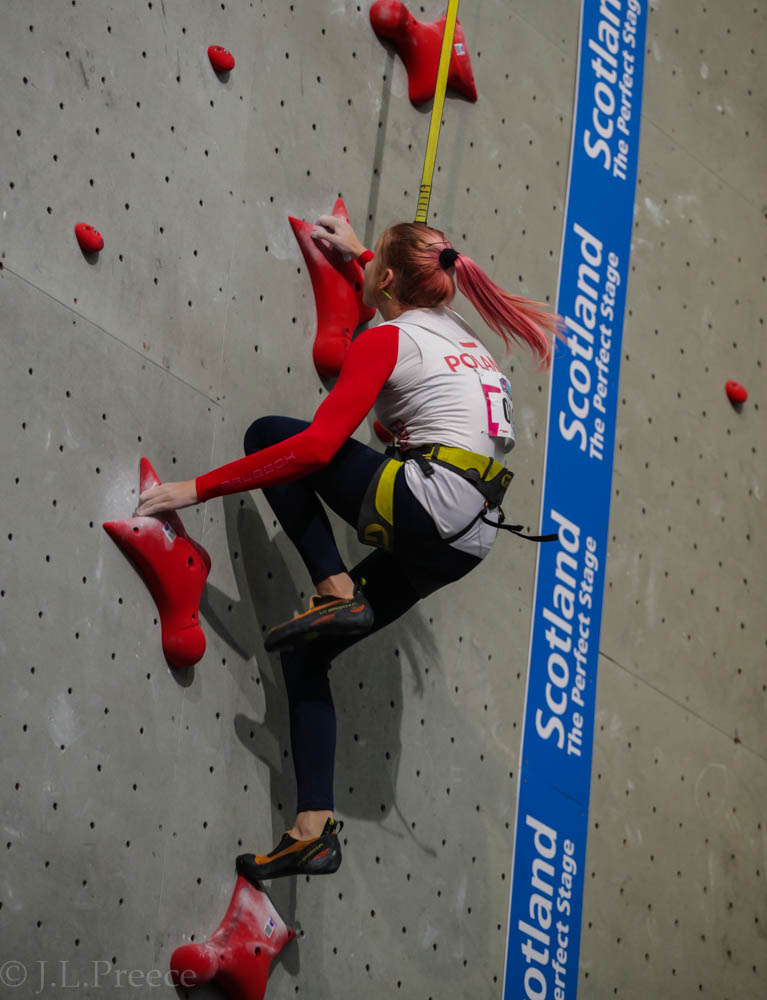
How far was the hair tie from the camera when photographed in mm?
2561

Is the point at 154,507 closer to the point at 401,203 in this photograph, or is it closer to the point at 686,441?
the point at 401,203

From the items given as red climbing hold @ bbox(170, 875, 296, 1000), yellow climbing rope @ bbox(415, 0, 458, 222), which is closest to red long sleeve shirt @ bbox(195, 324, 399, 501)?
yellow climbing rope @ bbox(415, 0, 458, 222)

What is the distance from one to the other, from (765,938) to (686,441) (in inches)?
50.0

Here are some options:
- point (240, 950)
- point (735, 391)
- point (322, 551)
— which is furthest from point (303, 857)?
point (735, 391)

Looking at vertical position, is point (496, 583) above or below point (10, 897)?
above

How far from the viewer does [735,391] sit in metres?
3.85

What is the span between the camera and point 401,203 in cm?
314

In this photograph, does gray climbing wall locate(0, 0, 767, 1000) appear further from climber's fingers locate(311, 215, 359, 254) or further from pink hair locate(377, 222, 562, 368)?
pink hair locate(377, 222, 562, 368)

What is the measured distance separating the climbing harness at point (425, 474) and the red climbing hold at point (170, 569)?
33 centimetres

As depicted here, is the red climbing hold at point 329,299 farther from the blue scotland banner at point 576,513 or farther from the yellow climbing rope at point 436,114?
the blue scotland banner at point 576,513

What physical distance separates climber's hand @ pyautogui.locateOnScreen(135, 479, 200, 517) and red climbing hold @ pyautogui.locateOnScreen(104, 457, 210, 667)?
0.07 ft

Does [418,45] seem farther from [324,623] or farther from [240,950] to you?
[240,950]

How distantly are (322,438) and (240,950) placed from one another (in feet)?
3.03

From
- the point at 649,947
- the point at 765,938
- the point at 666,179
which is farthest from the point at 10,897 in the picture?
the point at 666,179
